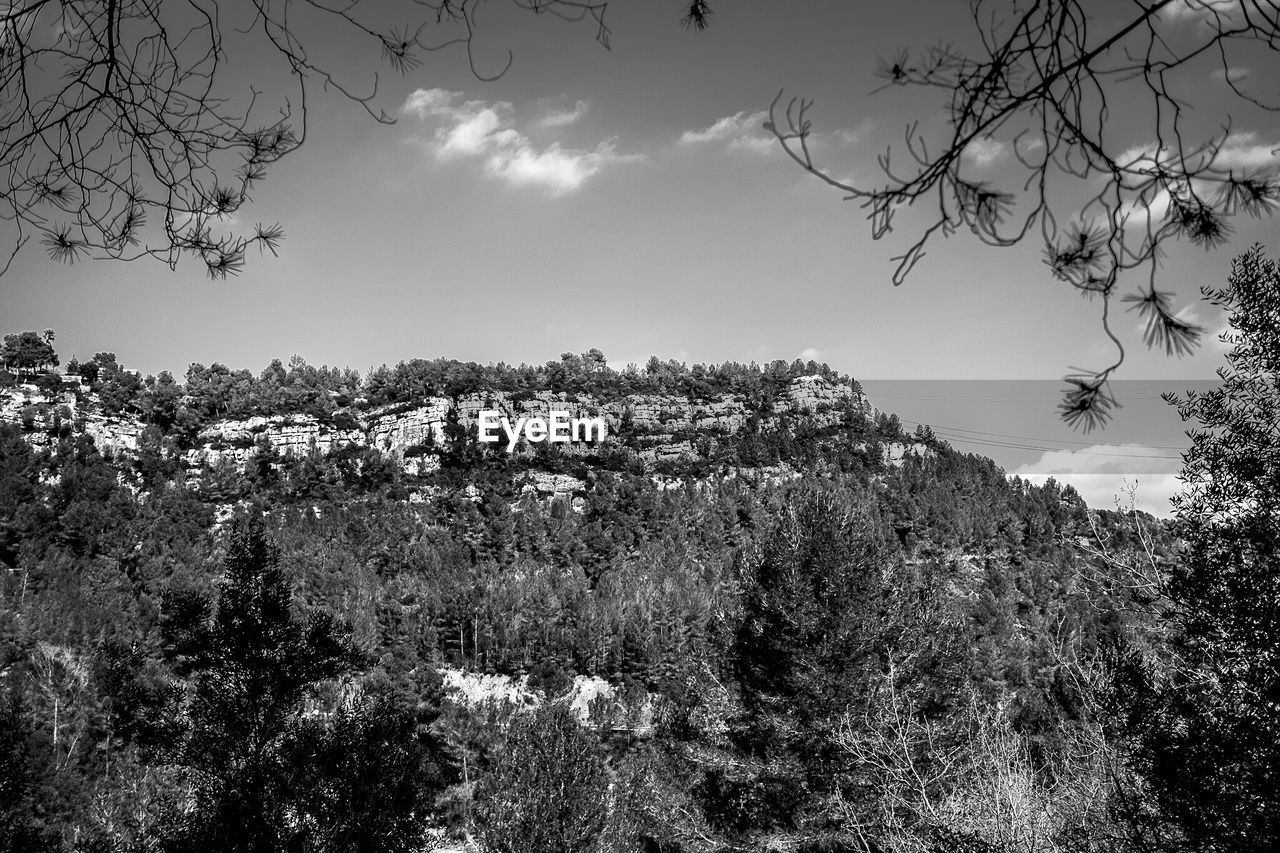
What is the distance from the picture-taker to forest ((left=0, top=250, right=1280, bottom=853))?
5.36m

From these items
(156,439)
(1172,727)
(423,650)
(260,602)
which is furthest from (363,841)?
(156,439)

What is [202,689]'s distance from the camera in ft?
32.7

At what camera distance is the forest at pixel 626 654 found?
5.36 m

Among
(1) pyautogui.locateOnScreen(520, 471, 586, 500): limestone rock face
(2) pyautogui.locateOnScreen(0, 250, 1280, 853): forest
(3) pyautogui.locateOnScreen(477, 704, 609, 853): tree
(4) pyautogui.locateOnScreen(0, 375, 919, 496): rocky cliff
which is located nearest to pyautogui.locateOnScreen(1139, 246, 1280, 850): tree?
(2) pyautogui.locateOnScreen(0, 250, 1280, 853): forest

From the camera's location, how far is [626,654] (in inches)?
1594

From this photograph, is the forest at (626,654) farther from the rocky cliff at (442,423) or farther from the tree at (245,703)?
the rocky cliff at (442,423)

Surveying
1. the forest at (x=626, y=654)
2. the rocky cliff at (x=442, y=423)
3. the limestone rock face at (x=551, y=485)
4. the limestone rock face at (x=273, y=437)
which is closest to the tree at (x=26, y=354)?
the forest at (x=626, y=654)

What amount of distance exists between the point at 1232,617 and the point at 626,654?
38.3 m

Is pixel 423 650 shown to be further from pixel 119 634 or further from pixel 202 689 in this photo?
pixel 202 689

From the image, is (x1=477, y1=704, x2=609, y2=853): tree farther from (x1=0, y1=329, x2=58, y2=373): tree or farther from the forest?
(x1=0, y1=329, x2=58, y2=373): tree

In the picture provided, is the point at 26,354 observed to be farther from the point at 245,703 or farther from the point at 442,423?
the point at 245,703

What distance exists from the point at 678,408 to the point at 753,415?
10.4 metres

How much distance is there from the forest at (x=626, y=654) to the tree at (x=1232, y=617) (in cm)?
3

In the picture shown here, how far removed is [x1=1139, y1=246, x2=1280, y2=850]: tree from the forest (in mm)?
A: 27
